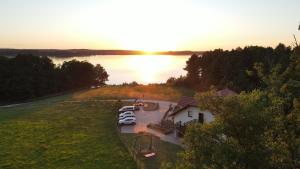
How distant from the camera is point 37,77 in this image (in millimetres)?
92312

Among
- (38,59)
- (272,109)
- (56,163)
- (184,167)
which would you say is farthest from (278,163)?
(38,59)

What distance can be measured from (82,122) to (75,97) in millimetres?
24559

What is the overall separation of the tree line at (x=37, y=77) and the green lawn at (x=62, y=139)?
2244 centimetres

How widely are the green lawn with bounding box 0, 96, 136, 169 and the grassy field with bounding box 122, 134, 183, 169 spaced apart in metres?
1.24

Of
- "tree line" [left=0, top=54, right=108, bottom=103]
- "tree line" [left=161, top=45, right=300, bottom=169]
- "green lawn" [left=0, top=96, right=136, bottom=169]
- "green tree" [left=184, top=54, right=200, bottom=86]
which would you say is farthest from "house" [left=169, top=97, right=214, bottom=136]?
"tree line" [left=0, top=54, right=108, bottom=103]

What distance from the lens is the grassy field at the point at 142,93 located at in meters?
74.9

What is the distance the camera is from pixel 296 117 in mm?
15945

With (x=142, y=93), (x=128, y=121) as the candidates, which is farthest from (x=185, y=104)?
(x=142, y=93)

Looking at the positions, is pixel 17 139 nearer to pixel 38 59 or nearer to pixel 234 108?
pixel 234 108

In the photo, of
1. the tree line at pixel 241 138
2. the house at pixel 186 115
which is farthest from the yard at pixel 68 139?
the tree line at pixel 241 138

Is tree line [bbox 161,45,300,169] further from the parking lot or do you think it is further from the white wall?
the white wall

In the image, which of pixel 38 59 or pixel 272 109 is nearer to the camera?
pixel 272 109

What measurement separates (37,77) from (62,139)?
50982 millimetres

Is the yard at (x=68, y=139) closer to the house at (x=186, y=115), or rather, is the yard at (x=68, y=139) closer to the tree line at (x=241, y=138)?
the house at (x=186, y=115)
